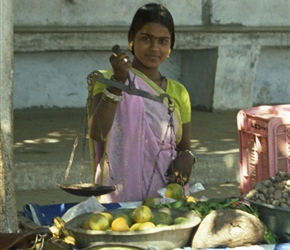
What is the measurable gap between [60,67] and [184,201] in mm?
6730

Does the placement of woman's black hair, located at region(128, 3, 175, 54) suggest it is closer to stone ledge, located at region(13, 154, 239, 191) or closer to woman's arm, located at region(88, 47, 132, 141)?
woman's arm, located at region(88, 47, 132, 141)

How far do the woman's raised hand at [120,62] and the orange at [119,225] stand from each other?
0.74 metres

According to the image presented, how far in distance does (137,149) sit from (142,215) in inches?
28.0

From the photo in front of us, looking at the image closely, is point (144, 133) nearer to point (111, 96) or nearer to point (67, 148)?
point (111, 96)

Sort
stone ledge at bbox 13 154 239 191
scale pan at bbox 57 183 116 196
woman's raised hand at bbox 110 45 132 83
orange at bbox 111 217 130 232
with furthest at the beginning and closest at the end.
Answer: stone ledge at bbox 13 154 239 191 < scale pan at bbox 57 183 116 196 < woman's raised hand at bbox 110 45 132 83 < orange at bbox 111 217 130 232

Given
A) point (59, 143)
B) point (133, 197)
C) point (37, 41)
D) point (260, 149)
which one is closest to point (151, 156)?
point (133, 197)

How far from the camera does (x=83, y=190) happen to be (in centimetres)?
401

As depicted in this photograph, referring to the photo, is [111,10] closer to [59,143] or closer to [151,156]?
[59,143]

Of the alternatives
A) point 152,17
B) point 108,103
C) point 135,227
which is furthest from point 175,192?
point 152,17

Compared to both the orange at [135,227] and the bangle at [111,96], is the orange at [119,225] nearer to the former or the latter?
the orange at [135,227]

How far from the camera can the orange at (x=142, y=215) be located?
11.8ft

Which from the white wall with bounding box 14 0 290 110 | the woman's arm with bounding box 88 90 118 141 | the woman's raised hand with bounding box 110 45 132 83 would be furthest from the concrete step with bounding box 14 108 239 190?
the woman's raised hand with bounding box 110 45 132 83

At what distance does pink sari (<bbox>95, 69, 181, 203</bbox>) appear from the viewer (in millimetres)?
4250

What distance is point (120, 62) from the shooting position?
3.93 meters
